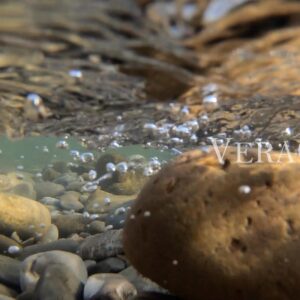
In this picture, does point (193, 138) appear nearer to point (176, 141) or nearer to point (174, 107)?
point (176, 141)

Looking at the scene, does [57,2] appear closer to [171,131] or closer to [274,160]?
[274,160]

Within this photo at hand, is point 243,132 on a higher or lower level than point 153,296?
higher

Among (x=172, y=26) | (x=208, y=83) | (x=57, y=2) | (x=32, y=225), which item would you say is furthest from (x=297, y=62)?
(x=32, y=225)

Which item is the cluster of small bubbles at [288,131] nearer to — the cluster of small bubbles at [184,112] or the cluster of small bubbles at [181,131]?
the cluster of small bubbles at [181,131]

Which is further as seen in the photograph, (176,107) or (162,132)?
(162,132)

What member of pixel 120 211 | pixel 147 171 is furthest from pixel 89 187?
pixel 120 211

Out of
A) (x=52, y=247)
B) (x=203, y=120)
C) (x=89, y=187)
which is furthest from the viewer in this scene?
(x=89, y=187)
